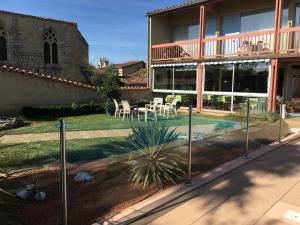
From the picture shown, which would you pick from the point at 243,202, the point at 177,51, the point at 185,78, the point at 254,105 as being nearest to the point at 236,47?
the point at 185,78

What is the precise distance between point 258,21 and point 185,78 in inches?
206

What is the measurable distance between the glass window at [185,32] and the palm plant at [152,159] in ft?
51.1

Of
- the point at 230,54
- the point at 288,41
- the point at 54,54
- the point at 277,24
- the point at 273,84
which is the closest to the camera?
the point at 277,24

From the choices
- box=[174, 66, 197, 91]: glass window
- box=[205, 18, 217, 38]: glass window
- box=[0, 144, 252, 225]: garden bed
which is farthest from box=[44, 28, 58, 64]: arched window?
box=[0, 144, 252, 225]: garden bed

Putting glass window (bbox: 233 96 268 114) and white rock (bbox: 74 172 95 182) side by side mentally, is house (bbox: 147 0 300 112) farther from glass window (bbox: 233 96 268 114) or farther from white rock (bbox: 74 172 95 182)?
white rock (bbox: 74 172 95 182)

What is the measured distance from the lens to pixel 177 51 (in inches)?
747

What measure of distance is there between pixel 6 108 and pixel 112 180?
11654 millimetres

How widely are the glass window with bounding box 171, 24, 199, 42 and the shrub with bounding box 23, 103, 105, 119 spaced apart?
26.7 feet

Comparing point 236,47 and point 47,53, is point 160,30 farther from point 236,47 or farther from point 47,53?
point 47,53

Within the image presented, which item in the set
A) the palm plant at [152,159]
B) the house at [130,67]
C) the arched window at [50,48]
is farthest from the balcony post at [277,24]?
Result: the house at [130,67]

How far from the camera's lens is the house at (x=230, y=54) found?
14.2m

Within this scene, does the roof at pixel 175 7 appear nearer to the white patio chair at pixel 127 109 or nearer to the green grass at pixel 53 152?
the white patio chair at pixel 127 109

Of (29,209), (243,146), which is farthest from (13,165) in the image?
(243,146)

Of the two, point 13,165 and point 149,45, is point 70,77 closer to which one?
point 149,45
